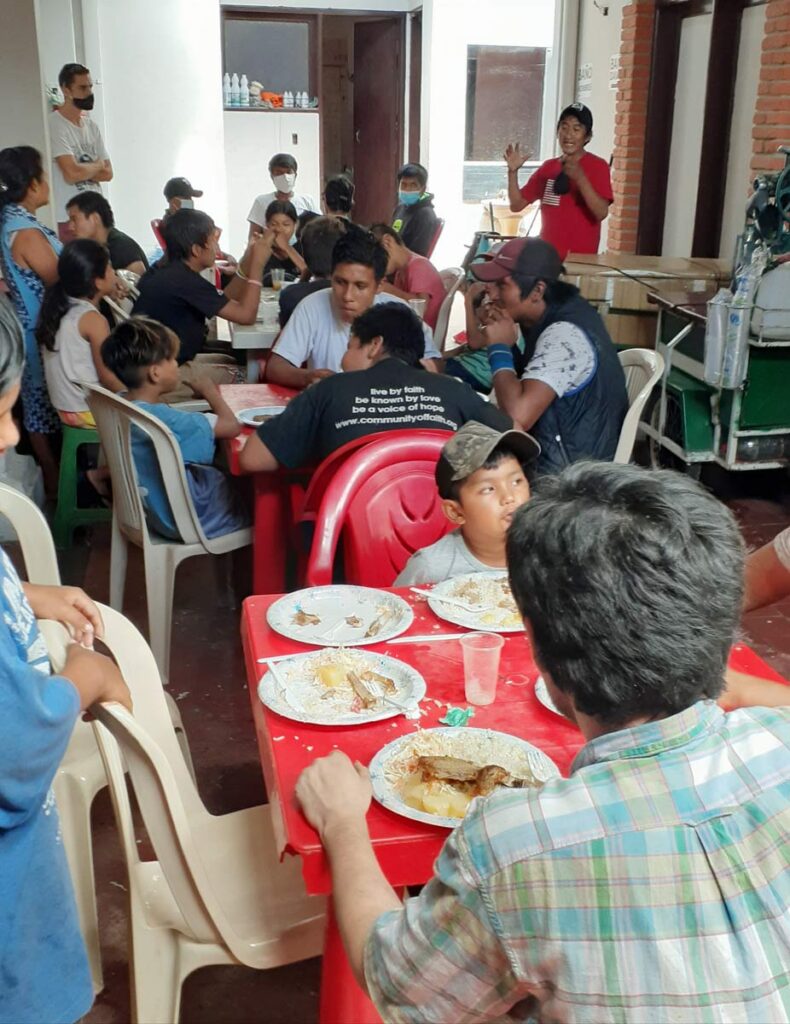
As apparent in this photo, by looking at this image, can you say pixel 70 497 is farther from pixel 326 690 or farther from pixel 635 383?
pixel 326 690

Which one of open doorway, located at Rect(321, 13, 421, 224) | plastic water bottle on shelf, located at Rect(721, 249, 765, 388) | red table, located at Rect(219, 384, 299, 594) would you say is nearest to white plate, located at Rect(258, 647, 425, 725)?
red table, located at Rect(219, 384, 299, 594)

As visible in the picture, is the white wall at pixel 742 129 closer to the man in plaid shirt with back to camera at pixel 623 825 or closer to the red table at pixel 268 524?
the red table at pixel 268 524

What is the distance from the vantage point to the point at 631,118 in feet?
24.8

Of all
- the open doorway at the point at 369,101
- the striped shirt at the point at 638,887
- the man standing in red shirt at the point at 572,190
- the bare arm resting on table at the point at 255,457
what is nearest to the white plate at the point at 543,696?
the striped shirt at the point at 638,887

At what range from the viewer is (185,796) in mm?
1814

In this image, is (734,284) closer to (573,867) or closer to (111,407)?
(111,407)

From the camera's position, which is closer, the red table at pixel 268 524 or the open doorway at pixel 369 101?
the red table at pixel 268 524

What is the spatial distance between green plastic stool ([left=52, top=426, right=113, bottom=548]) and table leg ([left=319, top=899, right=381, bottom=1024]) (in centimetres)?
288

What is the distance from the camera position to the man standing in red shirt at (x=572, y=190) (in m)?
6.19

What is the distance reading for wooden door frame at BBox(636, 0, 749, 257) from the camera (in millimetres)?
6762

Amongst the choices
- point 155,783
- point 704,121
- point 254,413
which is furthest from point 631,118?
point 155,783

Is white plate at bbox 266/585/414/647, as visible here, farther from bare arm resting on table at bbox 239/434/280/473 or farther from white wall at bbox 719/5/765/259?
white wall at bbox 719/5/765/259

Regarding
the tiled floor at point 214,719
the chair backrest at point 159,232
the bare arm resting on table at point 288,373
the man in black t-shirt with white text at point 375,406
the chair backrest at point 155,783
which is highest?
the chair backrest at point 159,232

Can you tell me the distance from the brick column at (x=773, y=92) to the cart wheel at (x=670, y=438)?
1.96 metres
